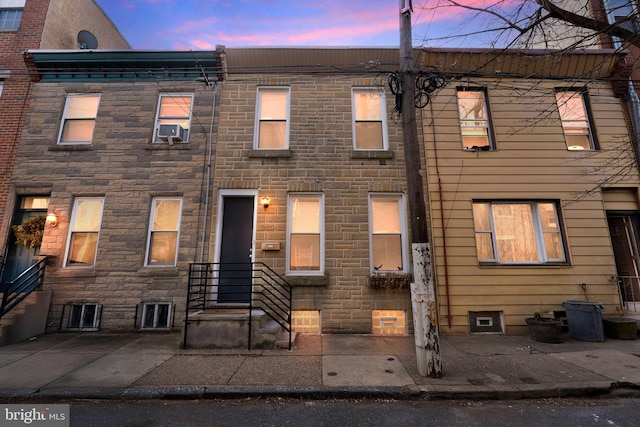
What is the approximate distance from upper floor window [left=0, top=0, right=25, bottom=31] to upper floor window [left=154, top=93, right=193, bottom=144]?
513 cm

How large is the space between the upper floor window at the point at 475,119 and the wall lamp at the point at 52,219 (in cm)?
1089

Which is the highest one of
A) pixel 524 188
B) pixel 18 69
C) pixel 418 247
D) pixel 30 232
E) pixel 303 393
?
pixel 18 69

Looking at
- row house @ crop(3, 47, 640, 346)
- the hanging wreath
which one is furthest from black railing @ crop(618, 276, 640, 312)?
the hanging wreath

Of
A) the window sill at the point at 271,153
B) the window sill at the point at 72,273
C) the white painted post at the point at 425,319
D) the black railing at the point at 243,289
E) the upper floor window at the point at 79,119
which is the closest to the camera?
the white painted post at the point at 425,319

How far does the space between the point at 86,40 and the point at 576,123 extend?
15666mm

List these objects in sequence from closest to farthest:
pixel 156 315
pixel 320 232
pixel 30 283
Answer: pixel 30 283 < pixel 156 315 < pixel 320 232

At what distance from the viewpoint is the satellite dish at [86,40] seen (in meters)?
9.62

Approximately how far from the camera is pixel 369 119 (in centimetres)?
820

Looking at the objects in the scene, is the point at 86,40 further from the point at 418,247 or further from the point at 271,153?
the point at 418,247

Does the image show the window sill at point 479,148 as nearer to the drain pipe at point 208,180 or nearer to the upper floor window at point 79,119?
the drain pipe at point 208,180

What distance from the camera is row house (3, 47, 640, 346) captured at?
710cm

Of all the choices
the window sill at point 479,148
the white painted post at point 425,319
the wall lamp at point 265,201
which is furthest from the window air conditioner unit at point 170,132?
the window sill at point 479,148

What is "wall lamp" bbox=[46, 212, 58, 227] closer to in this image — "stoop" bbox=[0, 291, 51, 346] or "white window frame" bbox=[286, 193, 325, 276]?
"stoop" bbox=[0, 291, 51, 346]

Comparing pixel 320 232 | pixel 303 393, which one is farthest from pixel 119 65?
pixel 303 393
